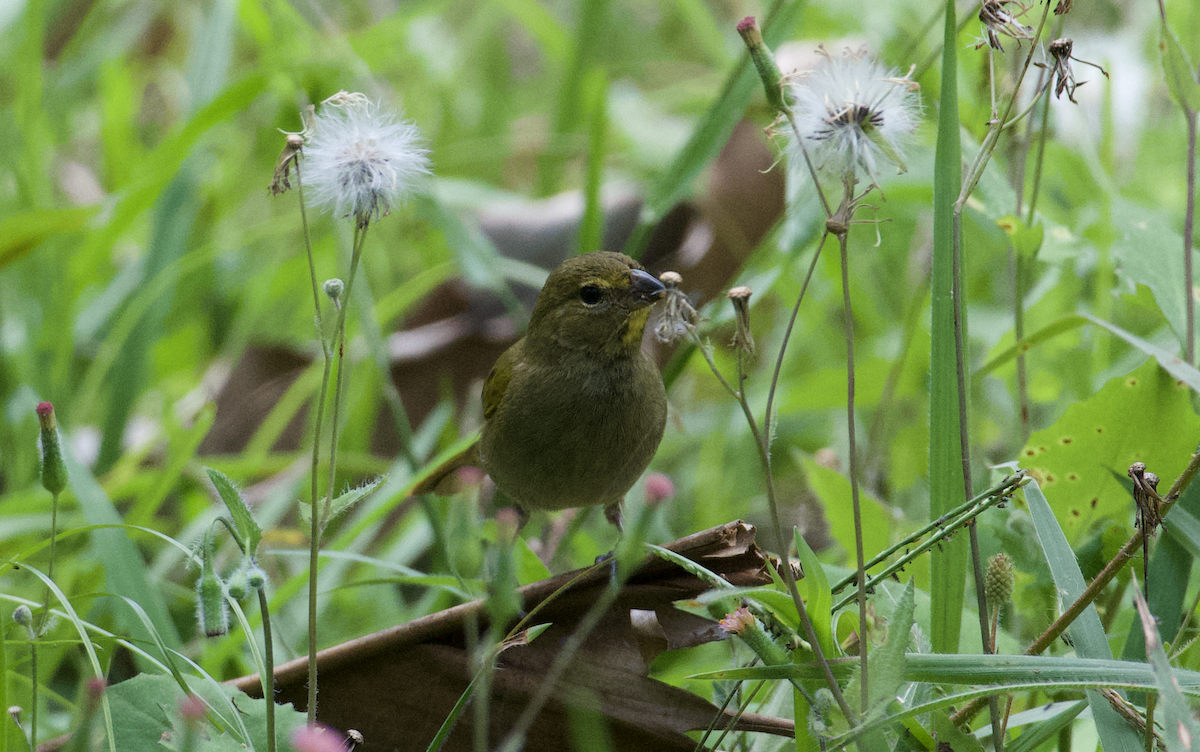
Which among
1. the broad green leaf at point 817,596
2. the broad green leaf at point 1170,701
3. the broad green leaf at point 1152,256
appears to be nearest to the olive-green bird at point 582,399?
the broad green leaf at point 817,596

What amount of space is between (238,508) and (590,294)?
114 centimetres

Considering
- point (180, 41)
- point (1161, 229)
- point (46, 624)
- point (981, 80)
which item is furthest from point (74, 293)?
point (180, 41)

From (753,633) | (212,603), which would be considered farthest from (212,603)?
(753,633)

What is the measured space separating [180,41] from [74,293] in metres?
3.69

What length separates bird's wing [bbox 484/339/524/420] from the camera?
2324 millimetres

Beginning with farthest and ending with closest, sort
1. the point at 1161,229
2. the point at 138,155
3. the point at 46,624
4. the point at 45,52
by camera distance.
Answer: the point at 45,52
the point at 138,155
the point at 1161,229
the point at 46,624

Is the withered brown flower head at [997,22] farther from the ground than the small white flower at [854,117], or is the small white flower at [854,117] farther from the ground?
the withered brown flower head at [997,22]

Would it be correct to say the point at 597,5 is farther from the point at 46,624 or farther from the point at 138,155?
the point at 46,624

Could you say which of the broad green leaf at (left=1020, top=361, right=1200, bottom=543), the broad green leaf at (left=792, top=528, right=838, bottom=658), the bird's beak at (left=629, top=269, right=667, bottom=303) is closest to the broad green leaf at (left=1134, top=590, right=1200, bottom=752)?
the broad green leaf at (left=792, top=528, right=838, bottom=658)

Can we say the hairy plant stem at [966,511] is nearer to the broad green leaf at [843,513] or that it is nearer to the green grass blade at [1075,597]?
the green grass blade at [1075,597]

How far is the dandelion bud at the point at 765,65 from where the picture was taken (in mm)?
1186

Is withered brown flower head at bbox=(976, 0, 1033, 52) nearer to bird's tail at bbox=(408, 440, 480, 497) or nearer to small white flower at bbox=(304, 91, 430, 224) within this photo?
small white flower at bbox=(304, 91, 430, 224)

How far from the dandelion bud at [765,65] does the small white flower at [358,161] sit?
44 centimetres

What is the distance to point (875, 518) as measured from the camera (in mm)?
1897
